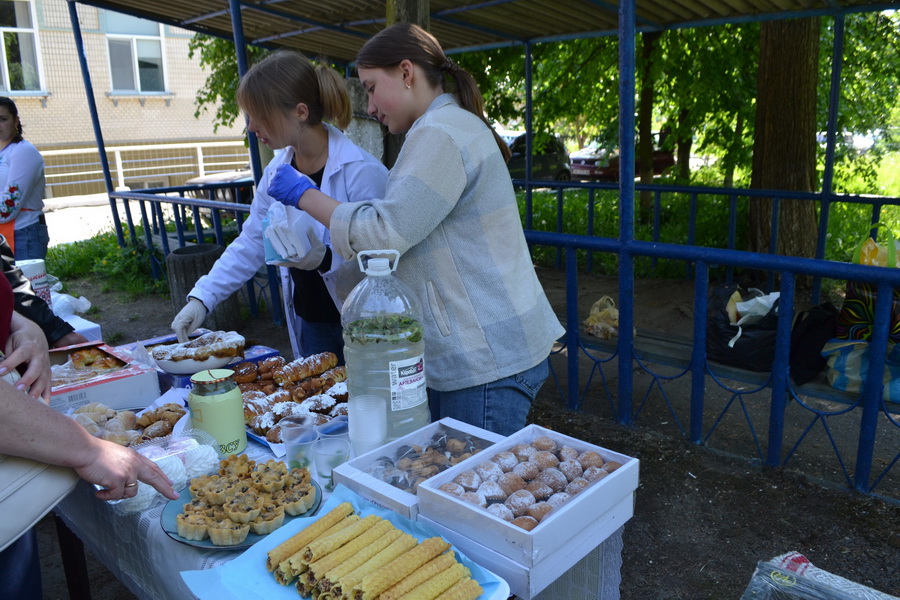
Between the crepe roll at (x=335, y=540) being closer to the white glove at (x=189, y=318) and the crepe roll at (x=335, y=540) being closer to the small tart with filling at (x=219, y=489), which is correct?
the small tart with filling at (x=219, y=489)

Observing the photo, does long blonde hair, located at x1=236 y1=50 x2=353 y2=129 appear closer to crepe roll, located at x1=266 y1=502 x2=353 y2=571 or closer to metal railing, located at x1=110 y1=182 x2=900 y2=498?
crepe roll, located at x1=266 y1=502 x2=353 y2=571

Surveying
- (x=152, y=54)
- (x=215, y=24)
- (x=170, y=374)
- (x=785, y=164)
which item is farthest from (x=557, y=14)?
(x=152, y=54)

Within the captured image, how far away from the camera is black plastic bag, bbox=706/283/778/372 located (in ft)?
12.6

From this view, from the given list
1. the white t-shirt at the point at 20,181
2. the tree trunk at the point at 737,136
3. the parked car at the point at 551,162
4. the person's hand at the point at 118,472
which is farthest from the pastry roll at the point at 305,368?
the parked car at the point at 551,162

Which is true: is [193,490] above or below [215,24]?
below

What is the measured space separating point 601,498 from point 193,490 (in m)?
0.96

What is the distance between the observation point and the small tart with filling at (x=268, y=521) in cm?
147

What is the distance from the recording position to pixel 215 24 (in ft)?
26.7

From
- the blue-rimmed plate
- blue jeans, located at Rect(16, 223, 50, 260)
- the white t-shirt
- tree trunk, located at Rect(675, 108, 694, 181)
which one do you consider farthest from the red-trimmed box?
tree trunk, located at Rect(675, 108, 694, 181)

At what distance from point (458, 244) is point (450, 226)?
0.05 metres

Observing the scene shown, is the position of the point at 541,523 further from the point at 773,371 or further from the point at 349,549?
the point at 773,371

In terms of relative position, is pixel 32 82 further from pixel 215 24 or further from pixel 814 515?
pixel 814 515

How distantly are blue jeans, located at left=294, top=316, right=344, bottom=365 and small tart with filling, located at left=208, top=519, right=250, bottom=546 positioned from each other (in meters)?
1.40

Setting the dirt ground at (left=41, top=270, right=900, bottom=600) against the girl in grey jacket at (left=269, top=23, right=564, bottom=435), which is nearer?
the girl in grey jacket at (left=269, top=23, right=564, bottom=435)
